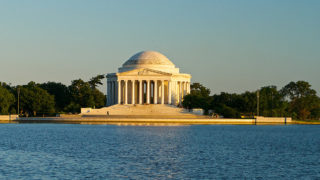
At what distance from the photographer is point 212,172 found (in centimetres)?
4703

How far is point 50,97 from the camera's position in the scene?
157000 mm

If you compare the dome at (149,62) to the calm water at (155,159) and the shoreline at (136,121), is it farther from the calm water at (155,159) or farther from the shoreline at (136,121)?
the calm water at (155,159)

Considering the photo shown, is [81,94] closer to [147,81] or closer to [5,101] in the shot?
[147,81]

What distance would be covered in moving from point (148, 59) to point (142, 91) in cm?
1177

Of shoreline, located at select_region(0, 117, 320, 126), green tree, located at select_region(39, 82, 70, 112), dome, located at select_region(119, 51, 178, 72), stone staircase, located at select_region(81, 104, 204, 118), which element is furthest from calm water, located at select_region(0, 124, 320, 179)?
dome, located at select_region(119, 51, 178, 72)

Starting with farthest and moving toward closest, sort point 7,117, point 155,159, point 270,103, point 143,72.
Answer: point 143,72
point 270,103
point 7,117
point 155,159

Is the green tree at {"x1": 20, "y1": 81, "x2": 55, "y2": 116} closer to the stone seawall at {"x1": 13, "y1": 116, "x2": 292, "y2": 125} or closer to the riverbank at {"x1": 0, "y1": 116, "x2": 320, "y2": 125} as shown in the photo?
the riverbank at {"x1": 0, "y1": 116, "x2": 320, "y2": 125}

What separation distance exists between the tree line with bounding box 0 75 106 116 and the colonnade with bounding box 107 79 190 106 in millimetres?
4418

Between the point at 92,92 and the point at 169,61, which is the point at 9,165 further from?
the point at 169,61

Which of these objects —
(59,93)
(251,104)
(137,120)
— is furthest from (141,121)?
(59,93)

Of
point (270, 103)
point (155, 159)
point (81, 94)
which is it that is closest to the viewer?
point (155, 159)

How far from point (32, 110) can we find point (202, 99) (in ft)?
152

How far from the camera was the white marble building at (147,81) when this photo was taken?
17112 cm

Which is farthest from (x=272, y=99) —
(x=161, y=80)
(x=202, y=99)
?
(x=161, y=80)
